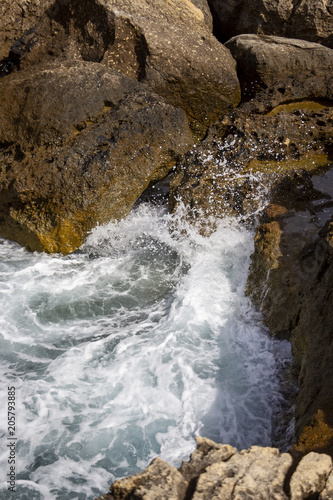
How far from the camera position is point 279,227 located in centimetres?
424

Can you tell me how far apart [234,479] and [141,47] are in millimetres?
5839

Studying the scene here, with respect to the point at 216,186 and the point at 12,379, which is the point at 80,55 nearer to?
the point at 216,186

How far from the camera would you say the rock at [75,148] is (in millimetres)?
4910

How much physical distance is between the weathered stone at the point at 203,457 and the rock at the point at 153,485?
0.06 metres

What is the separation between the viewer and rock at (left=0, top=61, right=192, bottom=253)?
4910 millimetres

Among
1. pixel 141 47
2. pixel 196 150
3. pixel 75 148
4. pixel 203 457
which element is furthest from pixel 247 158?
pixel 203 457

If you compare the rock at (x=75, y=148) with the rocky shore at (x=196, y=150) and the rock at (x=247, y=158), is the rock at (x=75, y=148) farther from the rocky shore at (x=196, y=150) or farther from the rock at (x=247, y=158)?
the rock at (x=247, y=158)

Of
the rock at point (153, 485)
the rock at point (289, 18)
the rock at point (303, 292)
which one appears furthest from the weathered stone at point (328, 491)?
the rock at point (289, 18)

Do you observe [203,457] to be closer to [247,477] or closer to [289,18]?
[247,477]

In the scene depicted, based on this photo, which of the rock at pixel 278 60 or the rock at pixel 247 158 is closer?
the rock at pixel 247 158

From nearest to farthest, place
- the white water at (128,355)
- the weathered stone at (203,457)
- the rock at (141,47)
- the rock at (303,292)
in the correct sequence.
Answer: the weathered stone at (203,457), the rock at (303,292), the white water at (128,355), the rock at (141,47)

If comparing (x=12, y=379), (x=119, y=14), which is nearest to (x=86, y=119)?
(x=119, y=14)

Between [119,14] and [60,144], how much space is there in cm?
230

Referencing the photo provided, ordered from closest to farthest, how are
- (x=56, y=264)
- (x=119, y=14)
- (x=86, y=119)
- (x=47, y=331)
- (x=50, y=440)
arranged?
(x=50, y=440) → (x=47, y=331) → (x=56, y=264) → (x=86, y=119) → (x=119, y=14)
